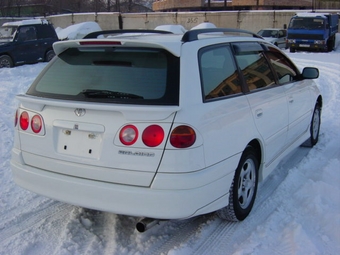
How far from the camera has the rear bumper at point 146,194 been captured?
3.00 metres

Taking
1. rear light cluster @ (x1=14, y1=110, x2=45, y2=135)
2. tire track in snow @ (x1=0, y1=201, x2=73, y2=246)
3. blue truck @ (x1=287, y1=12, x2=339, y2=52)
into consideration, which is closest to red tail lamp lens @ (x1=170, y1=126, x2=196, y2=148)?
rear light cluster @ (x1=14, y1=110, x2=45, y2=135)

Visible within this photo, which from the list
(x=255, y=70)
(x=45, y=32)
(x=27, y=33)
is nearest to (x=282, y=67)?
(x=255, y=70)

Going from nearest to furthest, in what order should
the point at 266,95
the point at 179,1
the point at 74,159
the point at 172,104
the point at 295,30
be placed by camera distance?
the point at 172,104, the point at 74,159, the point at 266,95, the point at 295,30, the point at 179,1

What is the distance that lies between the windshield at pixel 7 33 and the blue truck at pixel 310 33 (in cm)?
1517

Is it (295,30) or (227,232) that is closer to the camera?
(227,232)

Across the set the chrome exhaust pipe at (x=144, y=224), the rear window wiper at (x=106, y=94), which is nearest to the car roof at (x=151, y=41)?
the rear window wiper at (x=106, y=94)

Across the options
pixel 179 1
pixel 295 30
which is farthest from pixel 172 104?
pixel 179 1

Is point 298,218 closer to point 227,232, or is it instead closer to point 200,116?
point 227,232

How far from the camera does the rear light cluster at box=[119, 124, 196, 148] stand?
2992 millimetres

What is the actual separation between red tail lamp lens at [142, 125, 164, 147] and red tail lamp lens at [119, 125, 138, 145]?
0.07 meters

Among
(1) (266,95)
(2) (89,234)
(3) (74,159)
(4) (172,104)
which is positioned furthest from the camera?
(1) (266,95)

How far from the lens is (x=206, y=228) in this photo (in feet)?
12.2

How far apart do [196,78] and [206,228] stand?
1412 millimetres

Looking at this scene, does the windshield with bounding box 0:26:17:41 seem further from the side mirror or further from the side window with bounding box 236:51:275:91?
the side window with bounding box 236:51:275:91
